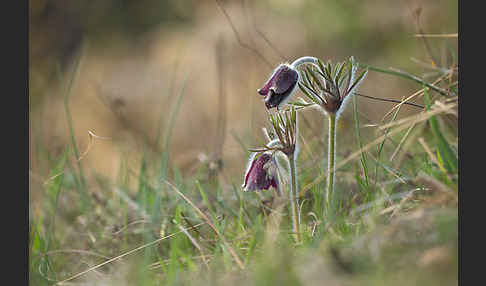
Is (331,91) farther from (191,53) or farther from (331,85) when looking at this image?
(191,53)

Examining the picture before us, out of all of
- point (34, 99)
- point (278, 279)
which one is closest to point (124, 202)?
point (278, 279)

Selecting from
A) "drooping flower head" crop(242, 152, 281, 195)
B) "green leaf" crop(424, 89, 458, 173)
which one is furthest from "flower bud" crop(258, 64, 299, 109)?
"green leaf" crop(424, 89, 458, 173)

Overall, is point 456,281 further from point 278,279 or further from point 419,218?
point 278,279

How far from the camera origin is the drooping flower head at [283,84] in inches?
61.7

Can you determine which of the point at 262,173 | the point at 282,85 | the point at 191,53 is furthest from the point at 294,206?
the point at 191,53

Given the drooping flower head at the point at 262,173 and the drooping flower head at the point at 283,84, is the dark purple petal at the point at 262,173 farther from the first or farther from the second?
the drooping flower head at the point at 283,84

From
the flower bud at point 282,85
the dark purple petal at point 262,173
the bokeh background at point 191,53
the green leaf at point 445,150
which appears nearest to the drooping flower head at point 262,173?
the dark purple petal at point 262,173

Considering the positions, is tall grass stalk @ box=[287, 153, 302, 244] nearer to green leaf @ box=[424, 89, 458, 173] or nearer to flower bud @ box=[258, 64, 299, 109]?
flower bud @ box=[258, 64, 299, 109]

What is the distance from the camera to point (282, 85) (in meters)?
1.57

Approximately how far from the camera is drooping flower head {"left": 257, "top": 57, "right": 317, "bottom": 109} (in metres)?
1.57

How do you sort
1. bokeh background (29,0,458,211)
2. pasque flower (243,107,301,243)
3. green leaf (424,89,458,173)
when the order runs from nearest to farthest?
1. green leaf (424,89,458,173)
2. pasque flower (243,107,301,243)
3. bokeh background (29,0,458,211)

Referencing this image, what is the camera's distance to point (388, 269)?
3.58 feet

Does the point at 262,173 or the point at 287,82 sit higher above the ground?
the point at 287,82

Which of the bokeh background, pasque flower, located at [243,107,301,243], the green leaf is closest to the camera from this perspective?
the green leaf
